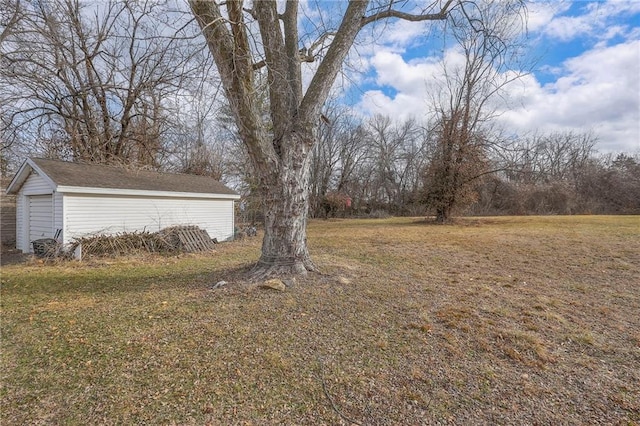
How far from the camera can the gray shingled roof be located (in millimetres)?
8382

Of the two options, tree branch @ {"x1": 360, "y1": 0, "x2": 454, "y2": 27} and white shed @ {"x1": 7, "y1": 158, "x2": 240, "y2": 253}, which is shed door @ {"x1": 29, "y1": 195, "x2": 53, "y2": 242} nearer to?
white shed @ {"x1": 7, "y1": 158, "x2": 240, "y2": 253}

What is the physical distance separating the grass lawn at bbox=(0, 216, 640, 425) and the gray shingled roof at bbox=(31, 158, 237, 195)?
3.97 m

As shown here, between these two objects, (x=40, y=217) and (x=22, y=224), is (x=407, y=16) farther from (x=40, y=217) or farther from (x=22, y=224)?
(x=22, y=224)

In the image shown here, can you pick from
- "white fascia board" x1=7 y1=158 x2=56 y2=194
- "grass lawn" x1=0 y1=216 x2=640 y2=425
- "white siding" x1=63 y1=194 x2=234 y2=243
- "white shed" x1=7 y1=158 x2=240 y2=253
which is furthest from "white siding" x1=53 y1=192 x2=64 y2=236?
"grass lawn" x1=0 y1=216 x2=640 y2=425

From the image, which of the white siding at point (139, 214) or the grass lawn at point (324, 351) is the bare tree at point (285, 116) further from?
the white siding at point (139, 214)

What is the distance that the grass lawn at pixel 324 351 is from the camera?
Answer: 2.08 metres

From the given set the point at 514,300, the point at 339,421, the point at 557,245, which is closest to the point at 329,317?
the point at 339,421

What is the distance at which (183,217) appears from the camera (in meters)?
10.9

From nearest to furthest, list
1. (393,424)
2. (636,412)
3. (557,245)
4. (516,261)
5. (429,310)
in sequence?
(393,424), (636,412), (429,310), (516,261), (557,245)

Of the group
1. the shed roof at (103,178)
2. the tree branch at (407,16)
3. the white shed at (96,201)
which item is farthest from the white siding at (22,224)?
the tree branch at (407,16)

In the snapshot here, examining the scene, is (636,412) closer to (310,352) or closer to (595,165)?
(310,352)

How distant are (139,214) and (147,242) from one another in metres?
1.16

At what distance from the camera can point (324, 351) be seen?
2.82 meters

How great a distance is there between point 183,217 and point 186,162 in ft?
26.0
